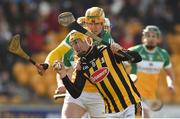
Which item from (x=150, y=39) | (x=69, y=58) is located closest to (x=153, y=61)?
(x=150, y=39)

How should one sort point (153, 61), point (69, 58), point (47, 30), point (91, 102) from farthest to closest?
point (47, 30), point (153, 61), point (69, 58), point (91, 102)

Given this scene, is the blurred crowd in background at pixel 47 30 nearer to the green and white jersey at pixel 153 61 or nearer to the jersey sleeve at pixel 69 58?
the green and white jersey at pixel 153 61

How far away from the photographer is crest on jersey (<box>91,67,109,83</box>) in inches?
321

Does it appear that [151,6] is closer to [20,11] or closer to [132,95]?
[20,11]

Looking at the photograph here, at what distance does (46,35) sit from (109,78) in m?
8.82

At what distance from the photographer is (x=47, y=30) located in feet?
55.9

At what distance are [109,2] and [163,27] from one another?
149 centimetres

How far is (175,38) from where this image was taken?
17.5 m

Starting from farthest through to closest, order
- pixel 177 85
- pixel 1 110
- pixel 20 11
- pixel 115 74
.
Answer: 1. pixel 20 11
2. pixel 177 85
3. pixel 1 110
4. pixel 115 74

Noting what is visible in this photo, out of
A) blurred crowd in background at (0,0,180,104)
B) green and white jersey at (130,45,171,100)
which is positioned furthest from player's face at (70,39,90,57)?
blurred crowd in background at (0,0,180,104)

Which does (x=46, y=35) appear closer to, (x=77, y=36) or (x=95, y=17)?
(x=95, y=17)

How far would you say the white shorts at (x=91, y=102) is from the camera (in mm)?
9430

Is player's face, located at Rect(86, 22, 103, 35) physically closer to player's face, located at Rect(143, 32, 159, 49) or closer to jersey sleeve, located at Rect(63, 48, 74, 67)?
jersey sleeve, located at Rect(63, 48, 74, 67)

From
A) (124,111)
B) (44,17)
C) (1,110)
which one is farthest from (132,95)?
(44,17)
